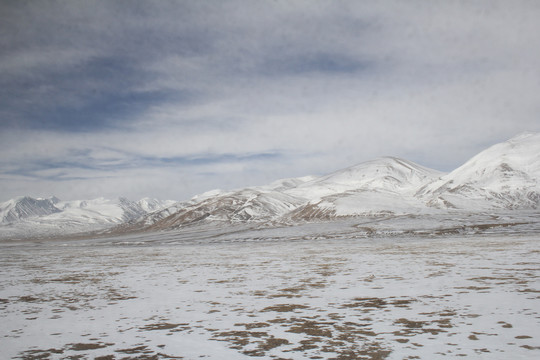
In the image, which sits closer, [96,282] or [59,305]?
[59,305]

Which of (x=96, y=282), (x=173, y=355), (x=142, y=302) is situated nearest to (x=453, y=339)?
(x=173, y=355)

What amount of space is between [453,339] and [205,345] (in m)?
7.08

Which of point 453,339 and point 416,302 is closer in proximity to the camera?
point 453,339

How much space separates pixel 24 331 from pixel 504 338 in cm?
1529

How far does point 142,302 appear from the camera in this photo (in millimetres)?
17391

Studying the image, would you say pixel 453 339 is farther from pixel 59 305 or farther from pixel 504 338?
pixel 59 305

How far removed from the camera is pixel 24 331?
507 inches

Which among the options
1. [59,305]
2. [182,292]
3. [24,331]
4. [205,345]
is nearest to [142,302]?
[182,292]

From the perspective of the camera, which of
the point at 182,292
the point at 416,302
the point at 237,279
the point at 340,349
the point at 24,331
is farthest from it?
the point at 237,279

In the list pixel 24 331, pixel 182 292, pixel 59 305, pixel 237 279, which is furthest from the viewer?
pixel 237 279

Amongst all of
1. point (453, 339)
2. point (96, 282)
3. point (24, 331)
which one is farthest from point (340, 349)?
Answer: point (96, 282)

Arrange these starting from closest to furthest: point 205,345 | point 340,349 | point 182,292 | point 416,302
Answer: point 340,349
point 205,345
point 416,302
point 182,292

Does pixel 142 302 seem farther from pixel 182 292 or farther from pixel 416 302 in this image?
pixel 416 302

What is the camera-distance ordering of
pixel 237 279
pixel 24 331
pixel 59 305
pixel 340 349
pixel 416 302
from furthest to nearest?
pixel 237 279
pixel 59 305
pixel 416 302
pixel 24 331
pixel 340 349
